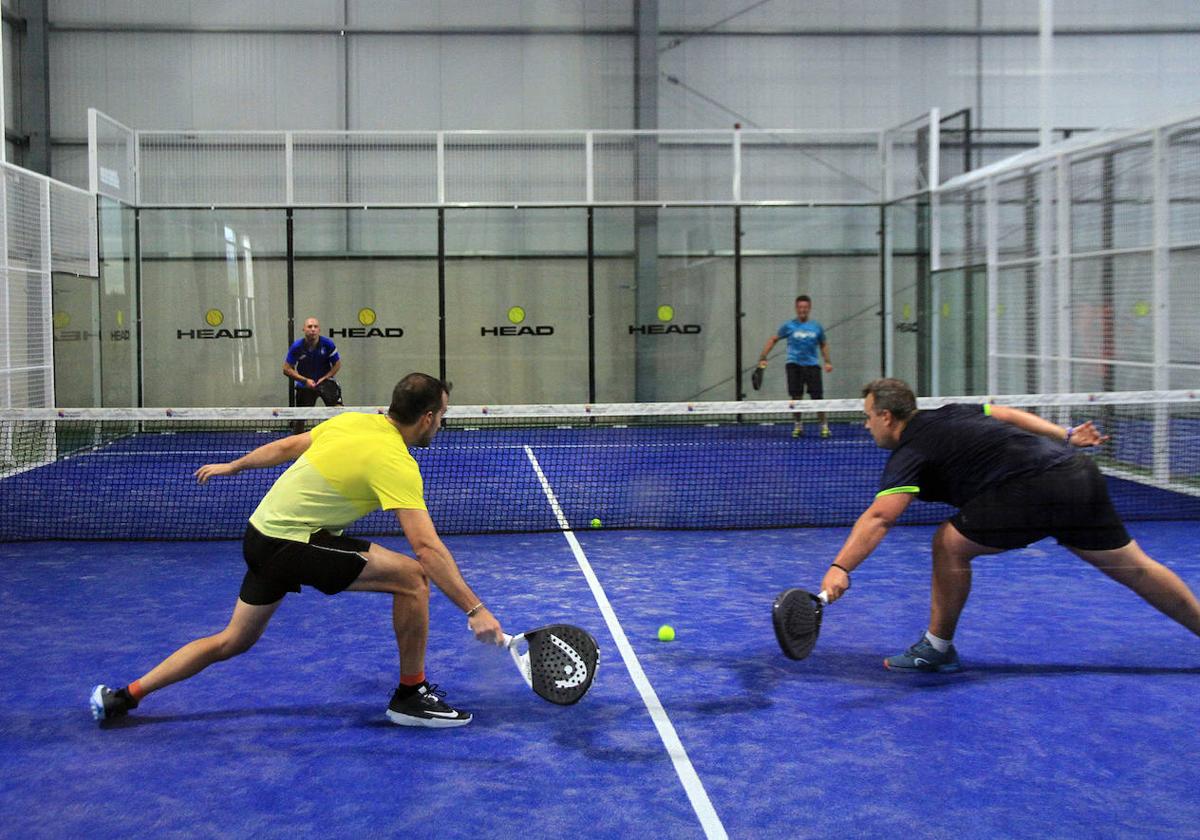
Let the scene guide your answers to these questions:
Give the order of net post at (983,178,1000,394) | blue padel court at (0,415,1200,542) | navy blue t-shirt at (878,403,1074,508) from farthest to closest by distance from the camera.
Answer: net post at (983,178,1000,394)
blue padel court at (0,415,1200,542)
navy blue t-shirt at (878,403,1074,508)

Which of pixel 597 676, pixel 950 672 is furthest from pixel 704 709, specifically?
pixel 950 672

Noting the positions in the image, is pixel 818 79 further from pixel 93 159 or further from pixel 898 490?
pixel 898 490

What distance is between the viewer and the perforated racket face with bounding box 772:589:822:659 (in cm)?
502

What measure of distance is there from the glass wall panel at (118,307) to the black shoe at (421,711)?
41.2 feet

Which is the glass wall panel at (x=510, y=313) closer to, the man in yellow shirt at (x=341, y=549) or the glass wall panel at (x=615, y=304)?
the glass wall panel at (x=615, y=304)

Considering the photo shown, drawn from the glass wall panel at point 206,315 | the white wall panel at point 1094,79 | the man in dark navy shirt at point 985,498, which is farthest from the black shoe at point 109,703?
the white wall panel at point 1094,79

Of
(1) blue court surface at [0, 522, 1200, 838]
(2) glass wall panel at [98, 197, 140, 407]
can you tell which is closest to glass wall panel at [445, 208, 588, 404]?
(2) glass wall panel at [98, 197, 140, 407]

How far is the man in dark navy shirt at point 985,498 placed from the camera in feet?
17.6

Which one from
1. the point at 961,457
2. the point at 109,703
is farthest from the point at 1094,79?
the point at 109,703

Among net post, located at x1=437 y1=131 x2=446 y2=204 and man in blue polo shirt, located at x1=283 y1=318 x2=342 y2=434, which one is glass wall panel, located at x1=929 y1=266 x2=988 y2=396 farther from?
man in blue polo shirt, located at x1=283 y1=318 x2=342 y2=434

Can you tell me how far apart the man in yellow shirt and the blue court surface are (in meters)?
0.18

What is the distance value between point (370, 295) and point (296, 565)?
47.7ft

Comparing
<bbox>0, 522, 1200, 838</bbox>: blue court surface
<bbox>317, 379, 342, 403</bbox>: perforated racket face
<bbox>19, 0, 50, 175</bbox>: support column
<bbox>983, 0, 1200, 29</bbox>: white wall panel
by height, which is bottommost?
<bbox>0, 522, 1200, 838</bbox>: blue court surface

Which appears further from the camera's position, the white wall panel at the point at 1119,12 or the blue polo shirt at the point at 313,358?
the white wall panel at the point at 1119,12
